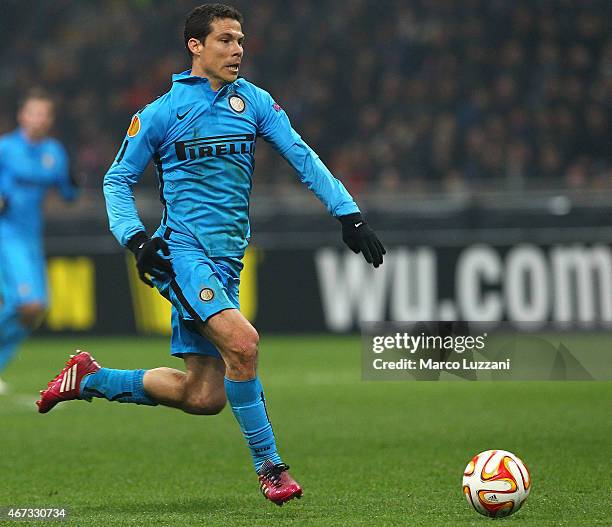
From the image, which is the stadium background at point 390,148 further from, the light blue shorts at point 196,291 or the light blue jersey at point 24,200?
the light blue shorts at point 196,291

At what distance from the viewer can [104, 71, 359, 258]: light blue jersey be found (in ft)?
18.3

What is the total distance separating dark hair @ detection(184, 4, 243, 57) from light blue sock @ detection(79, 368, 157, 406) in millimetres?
1475

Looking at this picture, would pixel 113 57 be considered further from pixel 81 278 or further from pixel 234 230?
pixel 234 230

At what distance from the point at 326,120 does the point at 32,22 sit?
5.95 meters

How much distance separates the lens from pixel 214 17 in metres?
5.64

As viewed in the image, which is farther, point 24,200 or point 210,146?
point 24,200

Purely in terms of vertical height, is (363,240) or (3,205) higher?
(3,205)

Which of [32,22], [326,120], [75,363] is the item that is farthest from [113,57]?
[75,363]

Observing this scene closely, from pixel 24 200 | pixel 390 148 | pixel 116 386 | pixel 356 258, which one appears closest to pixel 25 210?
pixel 24 200

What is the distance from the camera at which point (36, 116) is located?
36.0 ft

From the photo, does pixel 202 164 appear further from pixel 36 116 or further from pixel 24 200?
pixel 24 200

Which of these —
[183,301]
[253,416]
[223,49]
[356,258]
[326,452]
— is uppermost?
[223,49]

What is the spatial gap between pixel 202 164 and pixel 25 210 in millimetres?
6057

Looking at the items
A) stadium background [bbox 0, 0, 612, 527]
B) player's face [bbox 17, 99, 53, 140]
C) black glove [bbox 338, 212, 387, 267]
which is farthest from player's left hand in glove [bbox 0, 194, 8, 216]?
black glove [bbox 338, 212, 387, 267]
